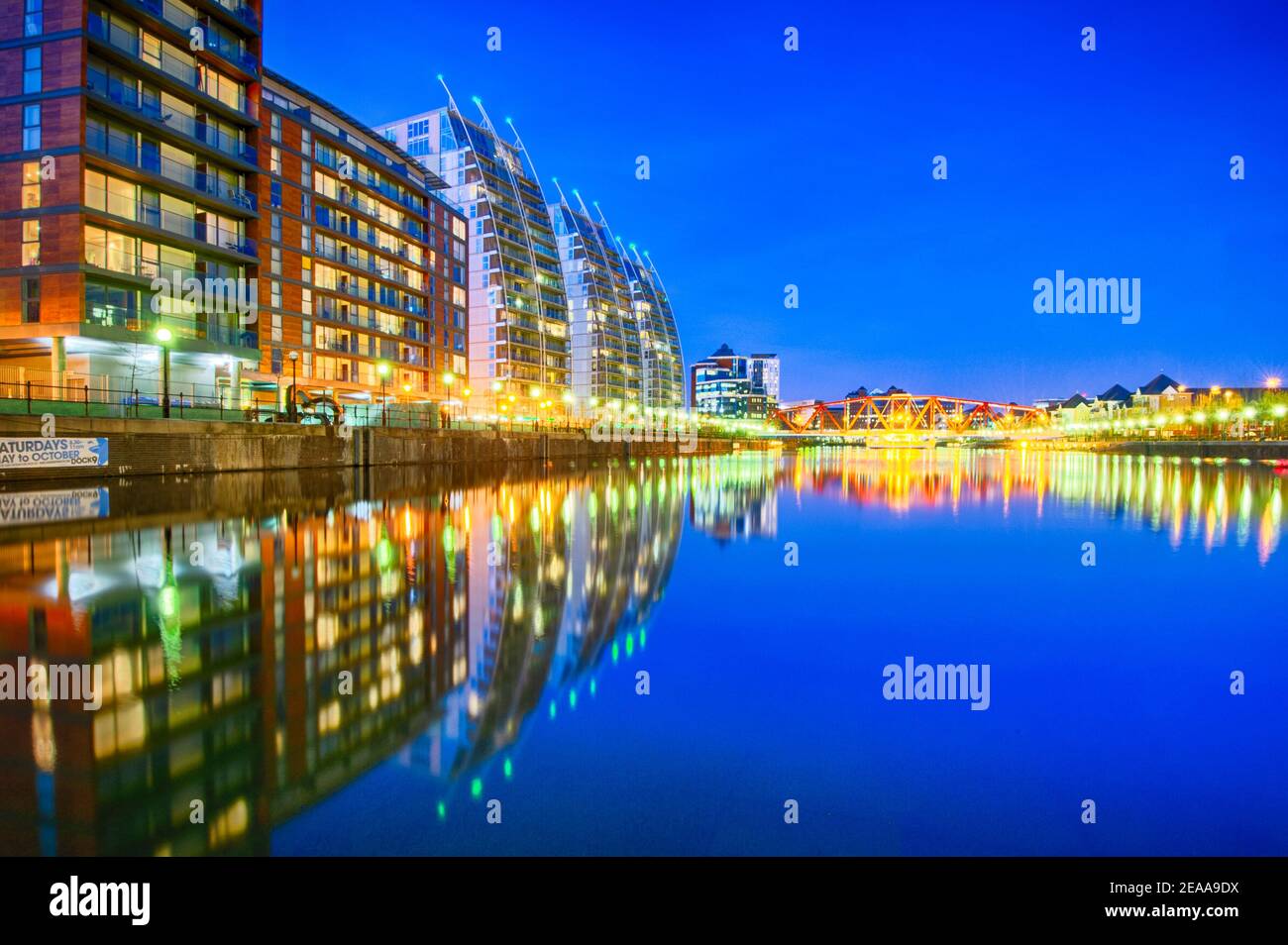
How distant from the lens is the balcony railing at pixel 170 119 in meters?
33.3

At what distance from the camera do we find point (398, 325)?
208 ft

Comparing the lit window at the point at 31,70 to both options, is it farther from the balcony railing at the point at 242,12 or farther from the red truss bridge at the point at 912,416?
the red truss bridge at the point at 912,416

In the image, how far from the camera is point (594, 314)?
375ft

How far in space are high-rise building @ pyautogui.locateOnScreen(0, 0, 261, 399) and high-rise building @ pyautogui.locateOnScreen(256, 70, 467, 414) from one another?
19.5 ft

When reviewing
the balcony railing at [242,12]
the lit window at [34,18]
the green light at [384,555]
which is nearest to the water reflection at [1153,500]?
the green light at [384,555]

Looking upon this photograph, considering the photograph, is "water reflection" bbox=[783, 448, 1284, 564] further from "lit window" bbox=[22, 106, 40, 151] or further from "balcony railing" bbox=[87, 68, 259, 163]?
"lit window" bbox=[22, 106, 40, 151]

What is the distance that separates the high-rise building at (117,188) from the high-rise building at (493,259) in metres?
44.1

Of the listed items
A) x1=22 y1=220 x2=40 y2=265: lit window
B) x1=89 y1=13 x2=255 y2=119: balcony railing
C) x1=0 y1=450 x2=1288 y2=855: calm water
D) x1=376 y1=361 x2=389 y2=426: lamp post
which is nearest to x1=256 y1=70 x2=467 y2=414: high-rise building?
x1=376 y1=361 x2=389 y2=426: lamp post

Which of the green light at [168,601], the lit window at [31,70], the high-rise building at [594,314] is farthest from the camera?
the high-rise building at [594,314]

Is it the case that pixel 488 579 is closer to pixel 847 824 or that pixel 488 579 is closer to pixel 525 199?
pixel 847 824

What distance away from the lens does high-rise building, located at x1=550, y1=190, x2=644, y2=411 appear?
11350 centimetres

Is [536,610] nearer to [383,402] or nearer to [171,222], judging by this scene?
[383,402]

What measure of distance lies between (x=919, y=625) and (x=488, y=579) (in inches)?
187
